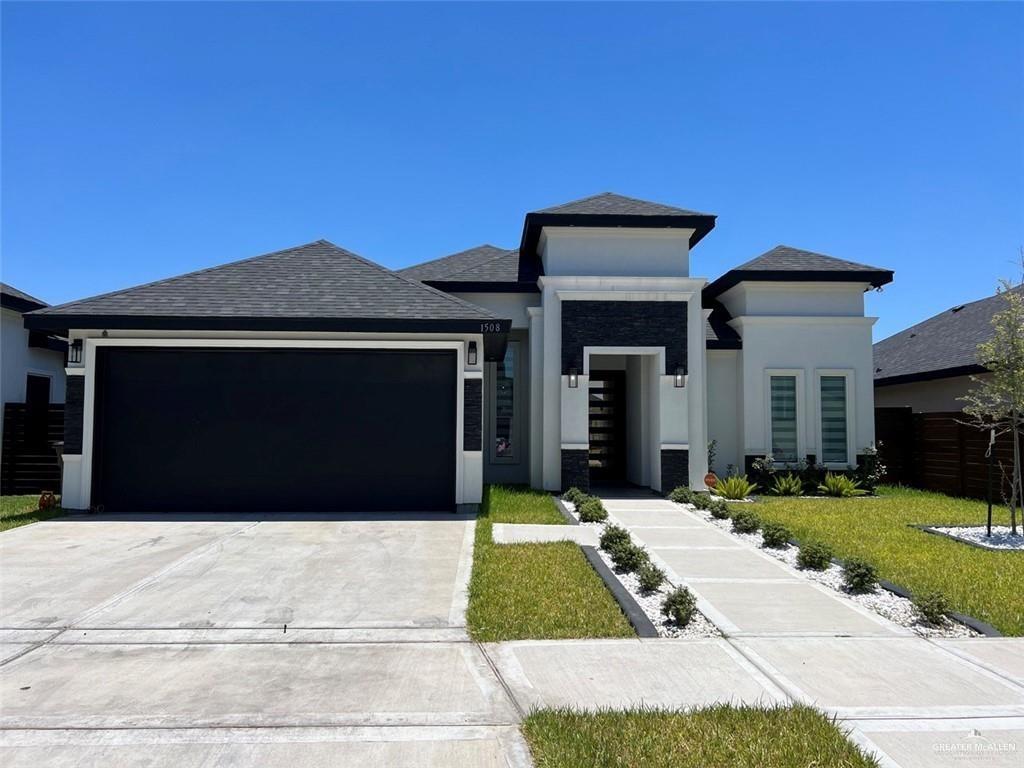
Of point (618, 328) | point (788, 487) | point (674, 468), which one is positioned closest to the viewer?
point (674, 468)

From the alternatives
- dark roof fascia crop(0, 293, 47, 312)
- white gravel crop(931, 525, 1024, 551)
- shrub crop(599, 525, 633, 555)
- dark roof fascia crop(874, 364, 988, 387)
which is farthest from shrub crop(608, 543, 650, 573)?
dark roof fascia crop(0, 293, 47, 312)

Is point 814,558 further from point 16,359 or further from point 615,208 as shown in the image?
point 16,359

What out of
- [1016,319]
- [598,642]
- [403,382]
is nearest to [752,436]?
[1016,319]

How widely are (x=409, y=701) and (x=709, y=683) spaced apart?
1966mm

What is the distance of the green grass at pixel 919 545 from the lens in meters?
6.25

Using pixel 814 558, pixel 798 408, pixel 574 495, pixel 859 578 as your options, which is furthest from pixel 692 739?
pixel 798 408

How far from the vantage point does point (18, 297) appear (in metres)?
13.9

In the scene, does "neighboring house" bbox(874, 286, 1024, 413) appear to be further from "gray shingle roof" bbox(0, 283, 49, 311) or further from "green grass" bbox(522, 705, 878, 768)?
"gray shingle roof" bbox(0, 283, 49, 311)

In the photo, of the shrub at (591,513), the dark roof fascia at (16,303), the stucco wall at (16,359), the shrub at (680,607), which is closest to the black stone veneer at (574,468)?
the shrub at (591,513)

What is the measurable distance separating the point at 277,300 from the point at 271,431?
7.13 ft

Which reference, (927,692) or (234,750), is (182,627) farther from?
(927,692)

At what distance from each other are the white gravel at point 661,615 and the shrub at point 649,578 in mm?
50

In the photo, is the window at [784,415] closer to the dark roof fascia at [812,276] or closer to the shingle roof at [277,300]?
the dark roof fascia at [812,276]

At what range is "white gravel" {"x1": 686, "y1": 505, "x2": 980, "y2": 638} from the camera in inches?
214
